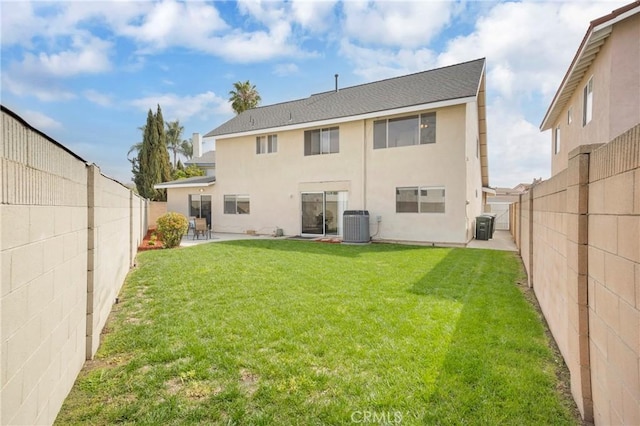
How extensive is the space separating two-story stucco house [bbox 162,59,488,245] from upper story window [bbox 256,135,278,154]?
6 cm

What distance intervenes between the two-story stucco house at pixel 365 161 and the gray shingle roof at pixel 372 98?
0.22 ft

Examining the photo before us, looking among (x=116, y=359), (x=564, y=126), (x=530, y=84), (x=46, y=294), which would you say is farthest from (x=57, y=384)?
(x=564, y=126)

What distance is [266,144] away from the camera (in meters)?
18.5

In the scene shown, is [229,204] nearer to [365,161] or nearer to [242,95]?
[365,161]

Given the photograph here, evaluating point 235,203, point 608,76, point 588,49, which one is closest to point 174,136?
point 235,203

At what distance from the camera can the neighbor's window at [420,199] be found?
13.7 metres

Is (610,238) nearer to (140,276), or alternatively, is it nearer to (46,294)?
(46,294)

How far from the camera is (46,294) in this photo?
95.0 inches

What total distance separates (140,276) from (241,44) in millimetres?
9666

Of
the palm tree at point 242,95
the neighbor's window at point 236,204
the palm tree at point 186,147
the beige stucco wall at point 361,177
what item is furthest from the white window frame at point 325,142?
the palm tree at point 186,147

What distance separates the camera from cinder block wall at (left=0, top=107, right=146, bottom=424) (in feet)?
5.96

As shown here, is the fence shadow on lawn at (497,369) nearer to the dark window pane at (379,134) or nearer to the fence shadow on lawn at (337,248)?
the fence shadow on lawn at (337,248)

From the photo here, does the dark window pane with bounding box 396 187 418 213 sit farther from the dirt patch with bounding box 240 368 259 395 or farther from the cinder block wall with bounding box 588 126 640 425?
the dirt patch with bounding box 240 368 259 395

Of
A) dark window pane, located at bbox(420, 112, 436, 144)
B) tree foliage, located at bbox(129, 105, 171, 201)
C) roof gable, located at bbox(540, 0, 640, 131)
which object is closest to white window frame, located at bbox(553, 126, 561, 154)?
roof gable, located at bbox(540, 0, 640, 131)
